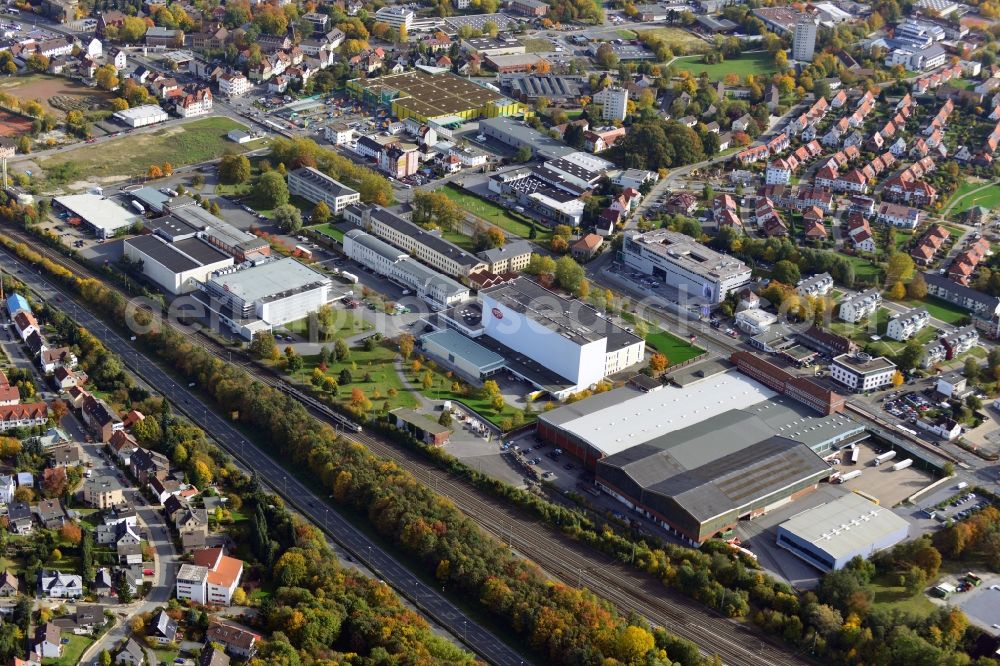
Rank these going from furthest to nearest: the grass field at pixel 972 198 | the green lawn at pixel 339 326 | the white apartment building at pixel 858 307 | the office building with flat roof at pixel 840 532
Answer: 1. the grass field at pixel 972 198
2. the white apartment building at pixel 858 307
3. the green lawn at pixel 339 326
4. the office building with flat roof at pixel 840 532

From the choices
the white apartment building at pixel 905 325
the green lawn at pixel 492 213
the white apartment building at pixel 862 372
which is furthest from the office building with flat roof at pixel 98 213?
the white apartment building at pixel 905 325

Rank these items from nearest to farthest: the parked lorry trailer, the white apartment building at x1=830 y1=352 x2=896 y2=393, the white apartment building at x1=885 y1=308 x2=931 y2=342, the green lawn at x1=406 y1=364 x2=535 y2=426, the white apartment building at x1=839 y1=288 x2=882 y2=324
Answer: the parked lorry trailer
the green lawn at x1=406 y1=364 x2=535 y2=426
the white apartment building at x1=830 y1=352 x2=896 y2=393
the white apartment building at x1=885 y1=308 x2=931 y2=342
the white apartment building at x1=839 y1=288 x2=882 y2=324

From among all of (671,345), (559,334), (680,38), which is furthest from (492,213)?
(680,38)

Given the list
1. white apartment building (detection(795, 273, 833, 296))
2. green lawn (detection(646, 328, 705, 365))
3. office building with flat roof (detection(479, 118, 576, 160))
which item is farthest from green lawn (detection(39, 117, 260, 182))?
white apartment building (detection(795, 273, 833, 296))

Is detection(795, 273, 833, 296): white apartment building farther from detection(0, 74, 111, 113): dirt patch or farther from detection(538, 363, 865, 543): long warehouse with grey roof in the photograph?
detection(0, 74, 111, 113): dirt patch

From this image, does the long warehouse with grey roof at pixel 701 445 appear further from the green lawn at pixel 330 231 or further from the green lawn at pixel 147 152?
the green lawn at pixel 147 152

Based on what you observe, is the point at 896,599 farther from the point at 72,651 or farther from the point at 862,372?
the point at 72,651
